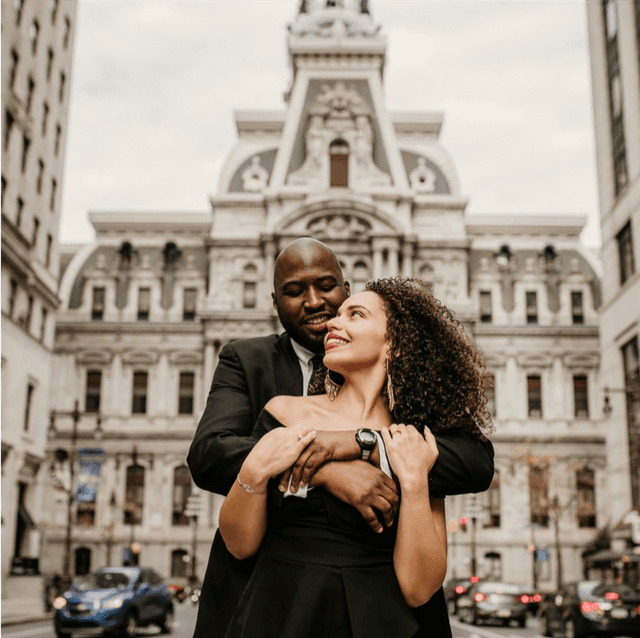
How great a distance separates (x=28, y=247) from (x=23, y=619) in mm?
19117

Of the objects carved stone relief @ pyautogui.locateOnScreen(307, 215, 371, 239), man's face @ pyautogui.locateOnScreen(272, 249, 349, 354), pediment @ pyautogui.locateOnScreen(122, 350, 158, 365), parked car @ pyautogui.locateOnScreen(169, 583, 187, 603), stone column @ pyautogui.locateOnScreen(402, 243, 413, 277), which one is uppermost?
carved stone relief @ pyautogui.locateOnScreen(307, 215, 371, 239)

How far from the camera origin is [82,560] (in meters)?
52.7

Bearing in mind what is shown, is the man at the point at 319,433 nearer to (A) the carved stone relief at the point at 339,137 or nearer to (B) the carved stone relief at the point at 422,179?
(A) the carved stone relief at the point at 339,137

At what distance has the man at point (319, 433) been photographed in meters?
3.04

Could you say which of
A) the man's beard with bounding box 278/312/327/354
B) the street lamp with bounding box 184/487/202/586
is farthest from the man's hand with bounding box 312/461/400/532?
the street lamp with bounding box 184/487/202/586

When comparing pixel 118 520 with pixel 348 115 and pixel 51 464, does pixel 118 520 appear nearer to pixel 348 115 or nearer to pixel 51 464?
pixel 51 464

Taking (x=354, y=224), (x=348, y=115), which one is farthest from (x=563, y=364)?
(x=348, y=115)

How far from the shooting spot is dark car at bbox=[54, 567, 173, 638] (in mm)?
18609

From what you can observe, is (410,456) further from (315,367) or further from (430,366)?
(315,367)

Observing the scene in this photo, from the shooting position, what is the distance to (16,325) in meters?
38.3

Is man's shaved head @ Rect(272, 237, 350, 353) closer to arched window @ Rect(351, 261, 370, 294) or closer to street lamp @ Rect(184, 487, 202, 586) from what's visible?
street lamp @ Rect(184, 487, 202, 586)

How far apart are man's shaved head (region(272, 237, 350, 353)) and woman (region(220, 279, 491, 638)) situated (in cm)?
45

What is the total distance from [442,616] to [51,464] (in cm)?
5351

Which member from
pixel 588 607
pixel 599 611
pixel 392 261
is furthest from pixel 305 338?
pixel 392 261
